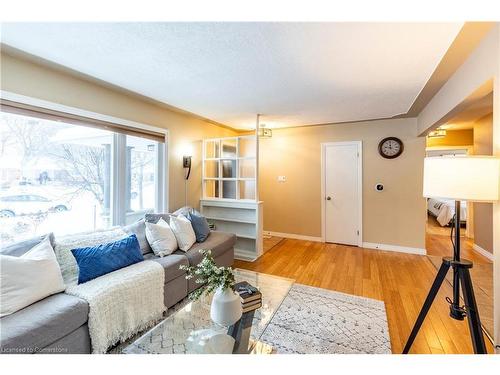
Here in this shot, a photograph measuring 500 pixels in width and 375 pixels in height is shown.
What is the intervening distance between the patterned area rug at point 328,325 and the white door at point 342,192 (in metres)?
2.09

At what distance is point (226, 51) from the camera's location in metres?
1.85

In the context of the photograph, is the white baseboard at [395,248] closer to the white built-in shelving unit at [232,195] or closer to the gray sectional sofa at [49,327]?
the white built-in shelving unit at [232,195]

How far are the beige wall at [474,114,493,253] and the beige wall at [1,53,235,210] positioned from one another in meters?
4.65

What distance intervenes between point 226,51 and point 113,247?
1.97m

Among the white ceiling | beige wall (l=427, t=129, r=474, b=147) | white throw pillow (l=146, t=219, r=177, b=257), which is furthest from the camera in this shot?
beige wall (l=427, t=129, r=474, b=147)

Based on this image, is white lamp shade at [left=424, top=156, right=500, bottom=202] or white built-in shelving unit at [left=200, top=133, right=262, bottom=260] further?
white built-in shelving unit at [left=200, top=133, right=262, bottom=260]

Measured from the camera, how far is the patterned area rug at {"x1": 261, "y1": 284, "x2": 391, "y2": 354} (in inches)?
68.7

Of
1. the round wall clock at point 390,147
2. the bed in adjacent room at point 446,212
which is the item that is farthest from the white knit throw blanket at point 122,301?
the bed in adjacent room at point 446,212

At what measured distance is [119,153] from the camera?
289 cm

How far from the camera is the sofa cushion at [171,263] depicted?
7.18ft

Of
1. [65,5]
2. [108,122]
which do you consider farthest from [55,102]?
[65,5]

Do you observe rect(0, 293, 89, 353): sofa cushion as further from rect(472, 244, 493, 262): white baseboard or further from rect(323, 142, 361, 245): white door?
rect(472, 244, 493, 262): white baseboard

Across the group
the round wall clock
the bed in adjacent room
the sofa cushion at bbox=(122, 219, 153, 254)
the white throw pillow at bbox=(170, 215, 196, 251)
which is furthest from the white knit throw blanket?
the bed in adjacent room

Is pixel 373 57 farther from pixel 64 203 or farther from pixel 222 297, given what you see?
pixel 64 203
